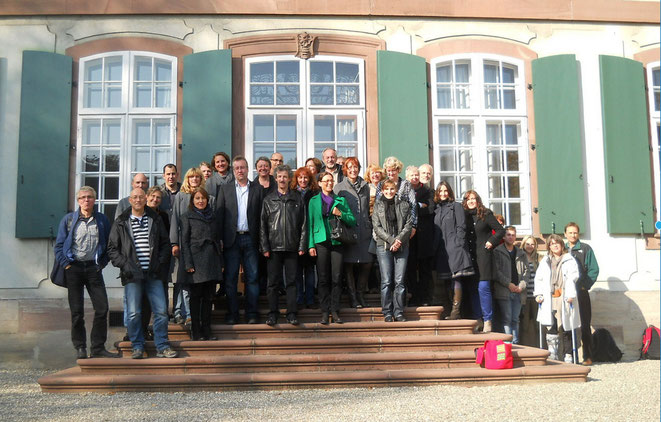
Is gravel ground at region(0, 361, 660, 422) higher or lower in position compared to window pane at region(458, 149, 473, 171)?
lower

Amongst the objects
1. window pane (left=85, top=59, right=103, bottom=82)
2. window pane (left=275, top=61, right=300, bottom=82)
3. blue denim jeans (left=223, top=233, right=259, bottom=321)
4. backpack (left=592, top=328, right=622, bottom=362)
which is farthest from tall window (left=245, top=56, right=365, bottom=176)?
backpack (left=592, top=328, right=622, bottom=362)

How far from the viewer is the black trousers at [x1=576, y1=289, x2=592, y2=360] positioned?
8156mm

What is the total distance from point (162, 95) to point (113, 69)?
690 millimetres

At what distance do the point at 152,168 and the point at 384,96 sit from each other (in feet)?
9.83

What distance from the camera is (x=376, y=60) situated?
902 centimetres

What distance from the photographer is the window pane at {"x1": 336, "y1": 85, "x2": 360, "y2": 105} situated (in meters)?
9.00

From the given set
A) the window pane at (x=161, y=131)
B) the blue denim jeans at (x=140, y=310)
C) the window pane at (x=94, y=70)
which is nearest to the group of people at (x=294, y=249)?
the blue denim jeans at (x=140, y=310)

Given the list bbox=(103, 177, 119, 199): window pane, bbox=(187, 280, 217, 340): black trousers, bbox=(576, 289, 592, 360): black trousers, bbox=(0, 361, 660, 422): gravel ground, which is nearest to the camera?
bbox=(0, 361, 660, 422): gravel ground

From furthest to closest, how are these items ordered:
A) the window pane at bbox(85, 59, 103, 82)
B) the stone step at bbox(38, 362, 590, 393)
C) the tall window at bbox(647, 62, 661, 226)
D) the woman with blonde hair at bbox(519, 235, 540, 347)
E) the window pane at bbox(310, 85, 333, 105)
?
the tall window at bbox(647, 62, 661, 226), the window pane at bbox(310, 85, 333, 105), the window pane at bbox(85, 59, 103, 82), the woman with blonde hair at bbox(519, 235, 540, 347), the stone step at bbox(38, 362, 590, 393)

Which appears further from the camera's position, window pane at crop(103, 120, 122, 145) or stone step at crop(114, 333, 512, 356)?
window pane at crop(103, 120, 122, 145)

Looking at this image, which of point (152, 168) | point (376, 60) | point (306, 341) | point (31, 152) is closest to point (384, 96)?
point (376, 60)

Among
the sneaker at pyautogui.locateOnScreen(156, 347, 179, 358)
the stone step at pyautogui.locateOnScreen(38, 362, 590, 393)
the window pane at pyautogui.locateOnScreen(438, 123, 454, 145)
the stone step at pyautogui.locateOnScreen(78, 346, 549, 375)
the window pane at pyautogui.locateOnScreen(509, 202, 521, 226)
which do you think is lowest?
the stone step at pyautogui.locateOnScreen(38, 362, 590, 393)

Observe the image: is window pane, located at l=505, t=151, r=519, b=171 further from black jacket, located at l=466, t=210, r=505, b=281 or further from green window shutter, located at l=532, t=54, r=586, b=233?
black jacket, located at l=466, t=210, r=505, b=281

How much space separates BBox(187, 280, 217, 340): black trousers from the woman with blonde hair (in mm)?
3804
